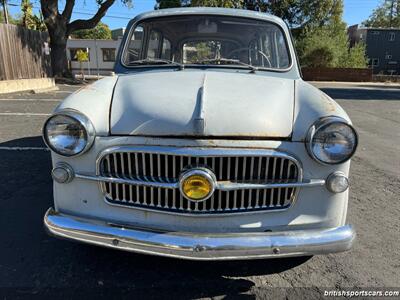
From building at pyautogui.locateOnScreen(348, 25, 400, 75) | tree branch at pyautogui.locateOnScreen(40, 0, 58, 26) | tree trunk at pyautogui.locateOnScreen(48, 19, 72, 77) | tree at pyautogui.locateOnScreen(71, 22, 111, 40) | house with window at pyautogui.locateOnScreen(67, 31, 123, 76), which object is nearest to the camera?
tree branch at pyautogui.locateOnScreen(40, 0, 58, 26)

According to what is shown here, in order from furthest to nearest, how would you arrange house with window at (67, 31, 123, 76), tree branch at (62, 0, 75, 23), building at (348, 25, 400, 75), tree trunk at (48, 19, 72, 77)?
building at (348, 25, 400, 75), house with window at (67, 31, 123, 76), tree trunk at (48, 19, 72, 77), tree branch at (62, 0, 75, 23)

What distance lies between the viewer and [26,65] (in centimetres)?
1490

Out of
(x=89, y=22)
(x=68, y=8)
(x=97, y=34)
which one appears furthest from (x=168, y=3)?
(x=97, y=34)

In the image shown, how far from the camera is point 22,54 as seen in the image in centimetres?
1457

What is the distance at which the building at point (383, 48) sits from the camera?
46.2 meters

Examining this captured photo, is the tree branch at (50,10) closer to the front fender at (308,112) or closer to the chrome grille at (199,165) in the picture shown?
the chrome grille at (199,165)

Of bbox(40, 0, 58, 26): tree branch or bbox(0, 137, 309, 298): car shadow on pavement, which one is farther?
bbox(40, 0, 58, 26): tree branch

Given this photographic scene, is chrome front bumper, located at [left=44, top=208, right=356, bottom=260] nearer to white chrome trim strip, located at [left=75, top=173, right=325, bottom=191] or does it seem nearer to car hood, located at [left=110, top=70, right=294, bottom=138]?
white chrome trim strip, located at [left=75, top=173, right=325, bottom=191]

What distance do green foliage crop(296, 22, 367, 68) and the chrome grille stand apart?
116ft

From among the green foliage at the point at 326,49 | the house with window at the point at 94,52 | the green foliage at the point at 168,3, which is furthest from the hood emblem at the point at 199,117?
the house with window at the point at 94,52

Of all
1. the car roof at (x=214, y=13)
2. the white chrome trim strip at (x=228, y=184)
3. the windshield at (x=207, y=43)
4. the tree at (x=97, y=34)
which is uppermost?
the tree at (x=97, y=34)

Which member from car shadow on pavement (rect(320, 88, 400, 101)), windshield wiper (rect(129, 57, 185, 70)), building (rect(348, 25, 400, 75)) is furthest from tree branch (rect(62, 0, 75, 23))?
building (rect(348, 25, 400, 75))

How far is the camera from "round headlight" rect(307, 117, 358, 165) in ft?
7.20

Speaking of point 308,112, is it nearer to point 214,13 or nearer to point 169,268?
point 169,268
